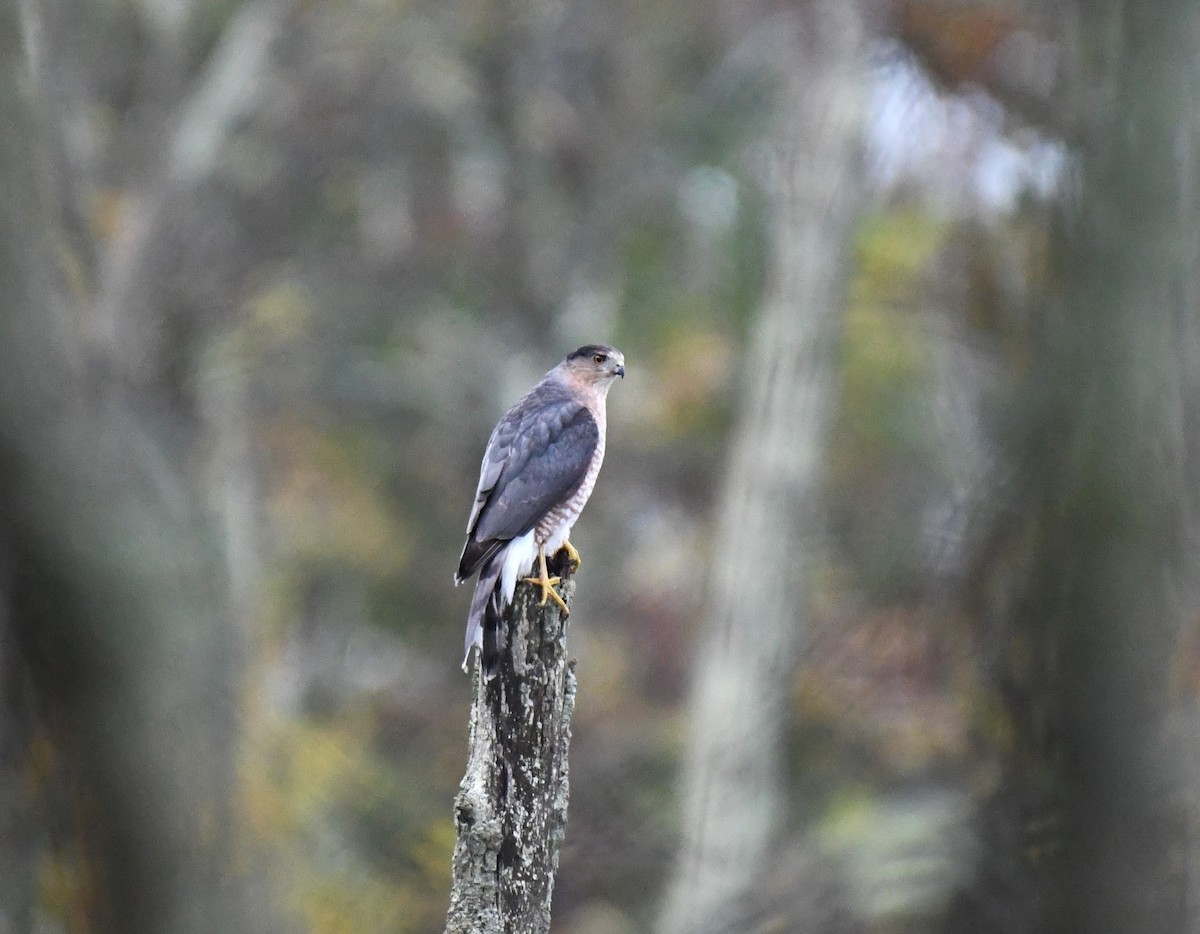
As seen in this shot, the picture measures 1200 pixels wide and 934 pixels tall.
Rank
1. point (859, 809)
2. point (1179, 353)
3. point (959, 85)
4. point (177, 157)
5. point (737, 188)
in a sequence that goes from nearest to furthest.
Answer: point (1179, 353) → point (959, 85) → point (859, 809) → point (177, 157) → point (737, 188)

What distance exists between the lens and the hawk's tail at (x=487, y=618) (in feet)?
10.7

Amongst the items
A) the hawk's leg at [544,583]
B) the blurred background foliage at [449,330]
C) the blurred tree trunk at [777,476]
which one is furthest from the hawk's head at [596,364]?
the blurred tree trunk at [777,476]

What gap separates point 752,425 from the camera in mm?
12898

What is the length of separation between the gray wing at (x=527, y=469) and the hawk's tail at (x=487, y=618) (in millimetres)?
129

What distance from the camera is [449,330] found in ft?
57.3

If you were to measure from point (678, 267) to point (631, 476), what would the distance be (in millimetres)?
2871

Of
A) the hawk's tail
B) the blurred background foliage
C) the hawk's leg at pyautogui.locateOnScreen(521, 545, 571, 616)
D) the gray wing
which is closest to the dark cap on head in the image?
the gray wing

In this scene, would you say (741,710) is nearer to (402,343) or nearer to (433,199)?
(402,343)

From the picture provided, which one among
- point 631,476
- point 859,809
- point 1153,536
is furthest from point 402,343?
point 1153,536

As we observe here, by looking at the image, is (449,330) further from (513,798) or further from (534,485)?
(513,798)

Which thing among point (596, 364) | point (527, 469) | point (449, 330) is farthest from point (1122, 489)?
point (449, 330)

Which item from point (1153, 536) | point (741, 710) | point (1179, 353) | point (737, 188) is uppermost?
point (737, 188)

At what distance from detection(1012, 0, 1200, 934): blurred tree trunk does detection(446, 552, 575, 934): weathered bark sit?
172 centimetres

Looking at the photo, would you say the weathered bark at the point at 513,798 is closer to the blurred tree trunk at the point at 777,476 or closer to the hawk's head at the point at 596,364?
the hawk's head at the point at 596,364
